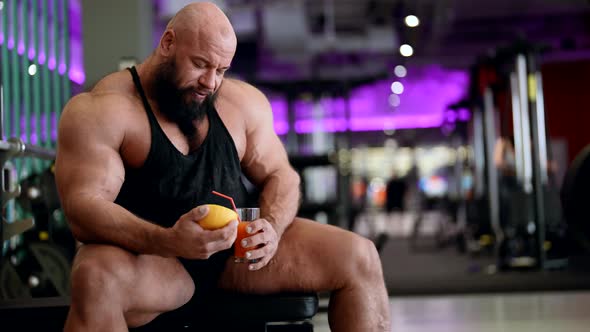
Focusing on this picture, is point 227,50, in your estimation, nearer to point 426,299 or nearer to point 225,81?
point 225,81

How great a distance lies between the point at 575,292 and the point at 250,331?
3433mm

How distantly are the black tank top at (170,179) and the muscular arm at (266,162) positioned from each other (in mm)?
127

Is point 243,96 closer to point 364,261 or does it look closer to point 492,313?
point 364,261

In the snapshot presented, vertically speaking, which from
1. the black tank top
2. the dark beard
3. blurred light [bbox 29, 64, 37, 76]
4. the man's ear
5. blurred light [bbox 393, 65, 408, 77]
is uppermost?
blurred light [bbox 393, 65, 408, 77]

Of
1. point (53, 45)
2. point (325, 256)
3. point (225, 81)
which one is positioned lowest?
point (325, 256)

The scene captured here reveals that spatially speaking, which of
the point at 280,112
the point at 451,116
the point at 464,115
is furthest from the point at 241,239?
the point at 280,112

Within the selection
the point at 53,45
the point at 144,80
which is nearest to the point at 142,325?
the point at 144,80

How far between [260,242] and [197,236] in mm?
174

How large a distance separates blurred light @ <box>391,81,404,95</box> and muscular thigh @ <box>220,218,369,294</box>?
13.0 metres

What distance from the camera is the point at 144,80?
1.77 meters

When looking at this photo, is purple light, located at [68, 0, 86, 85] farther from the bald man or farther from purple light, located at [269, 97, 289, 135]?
purple light, located at [269, 97, 289, 135]

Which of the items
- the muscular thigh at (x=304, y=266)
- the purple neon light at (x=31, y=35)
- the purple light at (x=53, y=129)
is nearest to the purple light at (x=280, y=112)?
the purple light at (x=53, y=129)

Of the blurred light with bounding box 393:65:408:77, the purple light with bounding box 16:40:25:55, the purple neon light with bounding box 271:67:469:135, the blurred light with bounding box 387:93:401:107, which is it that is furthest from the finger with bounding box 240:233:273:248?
the blurred light with bounding box 387:93:401:107

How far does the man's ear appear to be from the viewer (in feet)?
5.61
